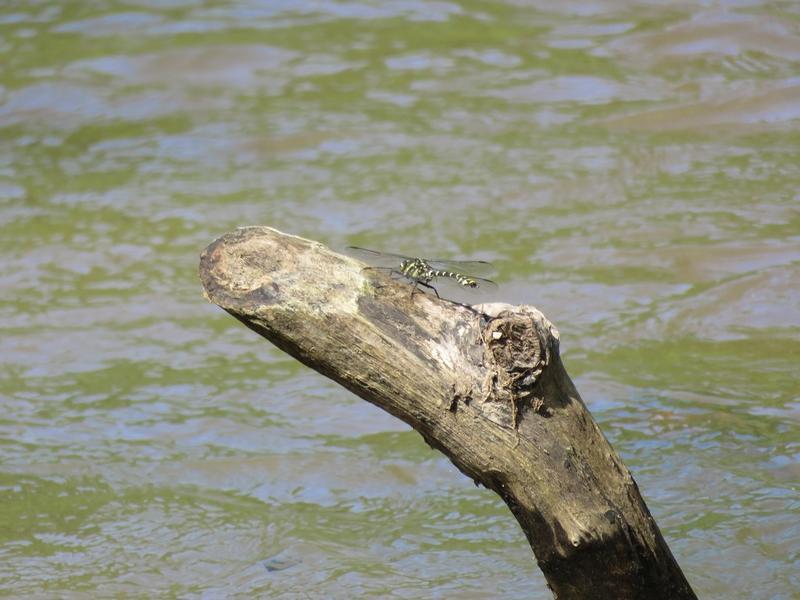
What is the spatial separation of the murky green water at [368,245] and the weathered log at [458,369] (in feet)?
2.82

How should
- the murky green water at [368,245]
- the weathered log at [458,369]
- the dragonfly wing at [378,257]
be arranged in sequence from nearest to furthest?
the weathered log at [458,369]
the dragonfly wing at [378,257]
the murky green water at [368,245]

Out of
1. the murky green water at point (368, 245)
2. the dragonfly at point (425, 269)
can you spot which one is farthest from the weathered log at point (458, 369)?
the murky green water at point (368, 245)

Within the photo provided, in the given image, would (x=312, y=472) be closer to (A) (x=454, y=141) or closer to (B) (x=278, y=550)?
(B) (x=278, y=550)

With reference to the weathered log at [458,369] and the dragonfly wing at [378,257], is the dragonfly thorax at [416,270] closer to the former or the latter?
the dragonfly wing at [378,257]

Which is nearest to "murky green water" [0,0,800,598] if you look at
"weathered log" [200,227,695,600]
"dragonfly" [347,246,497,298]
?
"dragonfly" [347,246,497,298]

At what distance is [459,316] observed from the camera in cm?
176

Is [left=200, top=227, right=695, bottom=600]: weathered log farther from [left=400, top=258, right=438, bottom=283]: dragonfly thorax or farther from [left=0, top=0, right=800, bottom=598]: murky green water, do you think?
[left=0, top=0, right=800, bottom=598]: murky green water

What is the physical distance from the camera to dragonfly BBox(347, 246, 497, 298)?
1.88 meters

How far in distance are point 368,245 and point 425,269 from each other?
2.55 metres

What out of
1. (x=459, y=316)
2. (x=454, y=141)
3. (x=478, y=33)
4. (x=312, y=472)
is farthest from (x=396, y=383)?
(x=478, y=33)

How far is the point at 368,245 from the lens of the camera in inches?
177

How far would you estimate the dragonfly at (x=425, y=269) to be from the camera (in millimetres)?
1875

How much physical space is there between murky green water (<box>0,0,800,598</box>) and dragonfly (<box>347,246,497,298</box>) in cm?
75

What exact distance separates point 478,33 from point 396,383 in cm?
495
